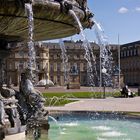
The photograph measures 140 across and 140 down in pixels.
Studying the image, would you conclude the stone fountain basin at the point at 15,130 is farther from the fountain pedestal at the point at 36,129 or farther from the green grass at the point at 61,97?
the green grass at the point at 61,97

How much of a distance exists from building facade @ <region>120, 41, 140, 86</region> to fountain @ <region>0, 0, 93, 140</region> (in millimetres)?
105356

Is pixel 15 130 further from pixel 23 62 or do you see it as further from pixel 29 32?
pixel 23 62

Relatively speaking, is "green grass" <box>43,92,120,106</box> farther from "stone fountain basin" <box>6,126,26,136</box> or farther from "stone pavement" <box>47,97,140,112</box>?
"stone fountain basin" <box>6,126,26,136</box>

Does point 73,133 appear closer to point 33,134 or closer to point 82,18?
point 33,134

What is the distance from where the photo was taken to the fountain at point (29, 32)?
7.46 m

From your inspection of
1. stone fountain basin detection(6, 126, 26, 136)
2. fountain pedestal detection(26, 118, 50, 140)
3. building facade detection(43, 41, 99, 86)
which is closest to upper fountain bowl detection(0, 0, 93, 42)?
stone fountain basin detection(6, 126, 26, 136)

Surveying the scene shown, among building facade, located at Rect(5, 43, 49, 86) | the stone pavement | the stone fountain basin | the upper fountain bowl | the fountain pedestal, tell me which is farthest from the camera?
building facade, located at Rect(5, 43, 49, 86)

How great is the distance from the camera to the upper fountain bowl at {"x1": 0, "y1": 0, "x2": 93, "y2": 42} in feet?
24.1

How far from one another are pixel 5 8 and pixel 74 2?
5.49ft

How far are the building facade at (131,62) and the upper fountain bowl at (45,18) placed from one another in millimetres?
106473

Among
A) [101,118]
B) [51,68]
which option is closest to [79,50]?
[51,68]

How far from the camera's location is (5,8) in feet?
23.5

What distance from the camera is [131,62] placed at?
123 meters

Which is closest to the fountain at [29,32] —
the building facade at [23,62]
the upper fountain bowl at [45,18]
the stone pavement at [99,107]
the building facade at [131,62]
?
the upper fountain bowl at [45,18]
